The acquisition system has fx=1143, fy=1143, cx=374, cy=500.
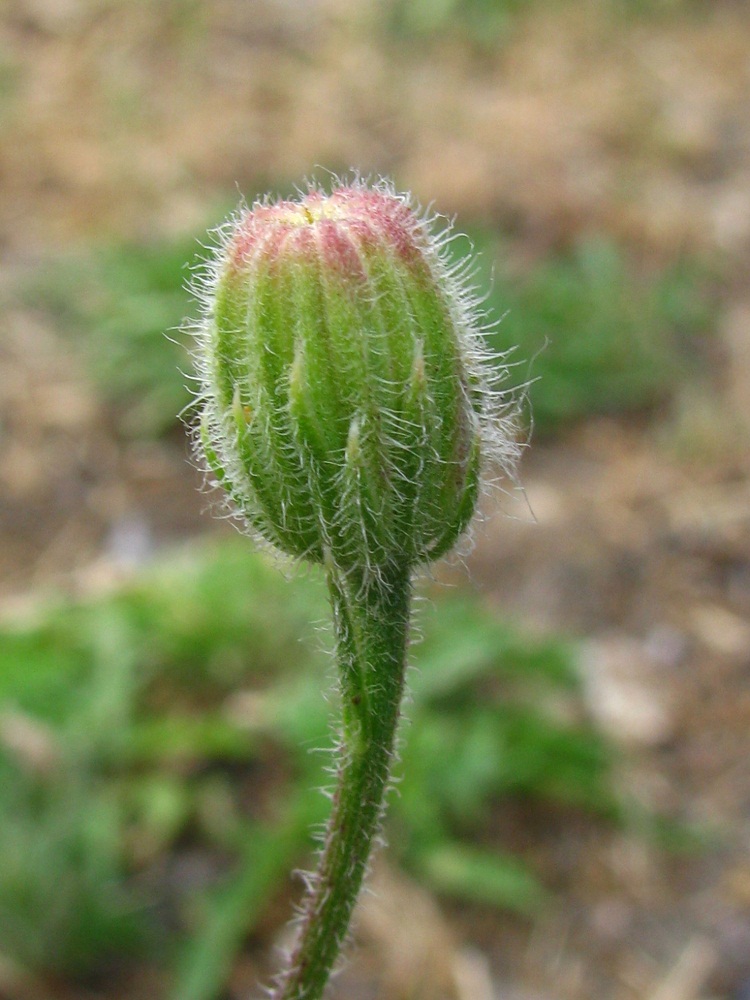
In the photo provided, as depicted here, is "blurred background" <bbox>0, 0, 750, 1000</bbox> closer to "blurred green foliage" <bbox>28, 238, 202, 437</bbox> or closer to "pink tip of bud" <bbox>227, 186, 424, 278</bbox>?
"blurred green foliage" <bbox>28, 238, 202, 437</bbox>

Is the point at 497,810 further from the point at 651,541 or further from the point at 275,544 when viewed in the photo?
the point at 275,544

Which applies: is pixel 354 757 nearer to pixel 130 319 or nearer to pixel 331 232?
pixel 331 232

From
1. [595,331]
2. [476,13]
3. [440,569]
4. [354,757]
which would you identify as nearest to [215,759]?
[440,569]

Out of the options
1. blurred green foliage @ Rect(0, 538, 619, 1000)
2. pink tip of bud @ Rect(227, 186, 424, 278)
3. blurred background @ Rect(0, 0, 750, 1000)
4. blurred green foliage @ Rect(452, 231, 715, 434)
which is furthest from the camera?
blurred green foliage @ Rect(452, 231, 715, 434)

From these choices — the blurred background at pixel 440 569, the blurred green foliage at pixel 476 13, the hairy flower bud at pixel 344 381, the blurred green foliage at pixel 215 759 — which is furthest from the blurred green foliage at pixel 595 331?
the hairy flower bud at pixel 344 381

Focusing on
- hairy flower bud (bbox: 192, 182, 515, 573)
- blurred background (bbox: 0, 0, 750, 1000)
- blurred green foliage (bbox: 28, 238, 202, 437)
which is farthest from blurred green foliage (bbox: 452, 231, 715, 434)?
hairy flower bud (bbox: 192, 182, 515, 573)

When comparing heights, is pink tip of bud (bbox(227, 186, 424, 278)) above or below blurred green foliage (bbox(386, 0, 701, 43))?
above
